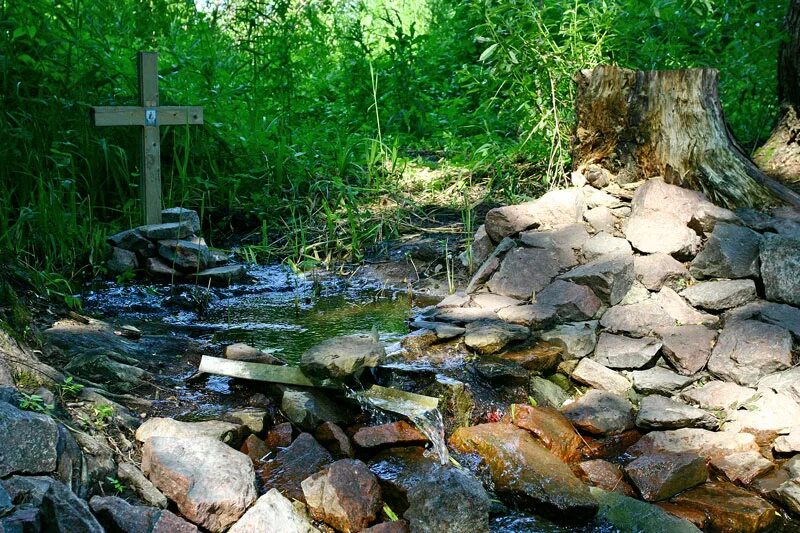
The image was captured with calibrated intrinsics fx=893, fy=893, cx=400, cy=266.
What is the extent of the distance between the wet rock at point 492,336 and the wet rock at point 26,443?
7.12 feet

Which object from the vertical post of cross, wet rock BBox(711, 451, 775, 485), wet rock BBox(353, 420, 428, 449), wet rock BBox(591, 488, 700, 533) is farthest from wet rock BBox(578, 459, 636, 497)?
the vertical post of cross

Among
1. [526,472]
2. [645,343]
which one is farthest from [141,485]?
[645,343]

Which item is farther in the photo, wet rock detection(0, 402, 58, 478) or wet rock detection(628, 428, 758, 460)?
wet rock detection(628, 428, 758, 460)

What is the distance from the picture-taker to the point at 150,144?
20.1 feet

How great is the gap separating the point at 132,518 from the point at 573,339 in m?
2.47

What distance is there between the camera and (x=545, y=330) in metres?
4.70

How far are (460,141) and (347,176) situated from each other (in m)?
1.23

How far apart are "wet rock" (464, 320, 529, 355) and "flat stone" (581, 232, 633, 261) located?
843 millimetres

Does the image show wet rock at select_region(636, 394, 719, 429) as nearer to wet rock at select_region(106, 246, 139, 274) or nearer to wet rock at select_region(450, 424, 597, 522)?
wet rock at select_region(450, 424, 597, 522)

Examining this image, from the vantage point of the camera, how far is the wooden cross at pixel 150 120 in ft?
19.7

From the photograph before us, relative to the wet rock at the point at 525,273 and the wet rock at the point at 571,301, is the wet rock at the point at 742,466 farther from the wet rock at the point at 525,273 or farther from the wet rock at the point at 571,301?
the wet rock at the point at 525,273

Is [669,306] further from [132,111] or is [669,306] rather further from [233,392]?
[132,111]

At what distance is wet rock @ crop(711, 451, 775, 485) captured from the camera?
12.0ft

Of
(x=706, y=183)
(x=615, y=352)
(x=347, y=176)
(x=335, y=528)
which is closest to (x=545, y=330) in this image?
(x=615, y=352)
